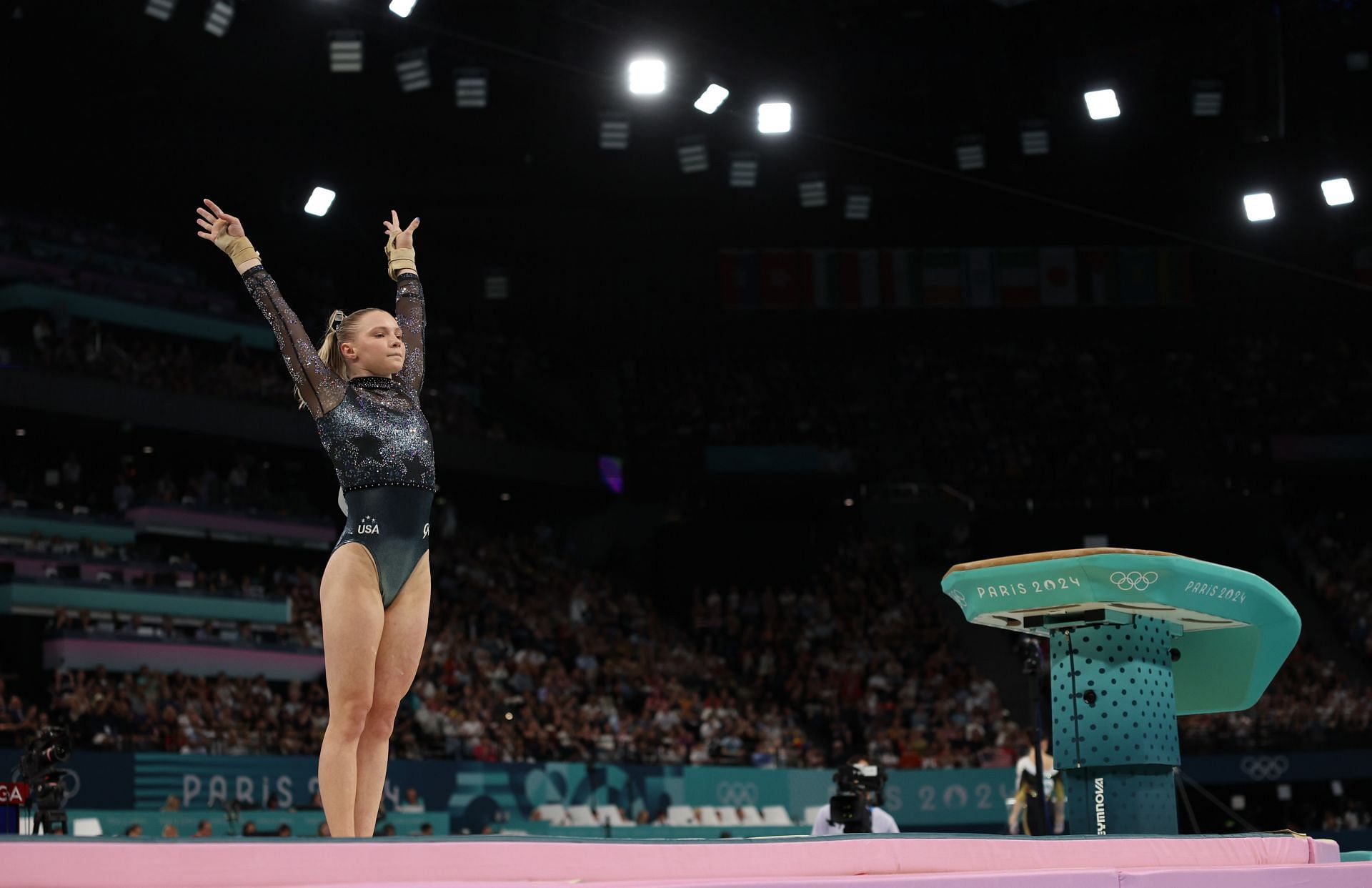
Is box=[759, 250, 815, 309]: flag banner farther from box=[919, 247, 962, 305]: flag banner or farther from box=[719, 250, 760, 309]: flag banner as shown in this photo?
box=[919, 247, 962, 305]: flag banner

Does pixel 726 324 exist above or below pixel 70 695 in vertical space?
above

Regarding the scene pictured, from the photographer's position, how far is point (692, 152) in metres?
20.4

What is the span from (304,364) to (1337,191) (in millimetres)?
13184

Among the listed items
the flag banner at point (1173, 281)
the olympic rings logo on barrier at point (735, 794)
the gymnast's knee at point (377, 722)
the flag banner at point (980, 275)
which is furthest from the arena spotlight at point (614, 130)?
the gymnast's knee at point (377, 722)

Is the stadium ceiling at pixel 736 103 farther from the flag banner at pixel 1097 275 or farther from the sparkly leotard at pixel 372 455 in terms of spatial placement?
the sparkly leotard at pixel 372 455

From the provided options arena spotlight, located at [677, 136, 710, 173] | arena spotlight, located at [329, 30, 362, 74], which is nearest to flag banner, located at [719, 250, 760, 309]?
arena spotlight, located at [677, 136, 710, 173]

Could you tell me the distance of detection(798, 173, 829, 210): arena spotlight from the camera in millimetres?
21797

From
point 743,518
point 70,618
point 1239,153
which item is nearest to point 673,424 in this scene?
point 743,518

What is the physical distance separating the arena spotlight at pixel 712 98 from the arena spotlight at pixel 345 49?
5.10m

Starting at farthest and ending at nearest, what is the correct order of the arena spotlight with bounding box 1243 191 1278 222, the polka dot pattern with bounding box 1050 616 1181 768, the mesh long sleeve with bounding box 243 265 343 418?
1. the arena spotlight with bounding box 1243 191 1278 222
2. the polka dot pattern with bounding box 1050 616 1181 768
3. the mesh long sleeve with bounding box 243 265 343 418

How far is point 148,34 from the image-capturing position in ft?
67.6

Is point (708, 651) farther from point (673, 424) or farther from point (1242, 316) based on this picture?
point (1242, 316)

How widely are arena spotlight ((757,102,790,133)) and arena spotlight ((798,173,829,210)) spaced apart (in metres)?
6.59

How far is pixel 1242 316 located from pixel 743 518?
11815mm
